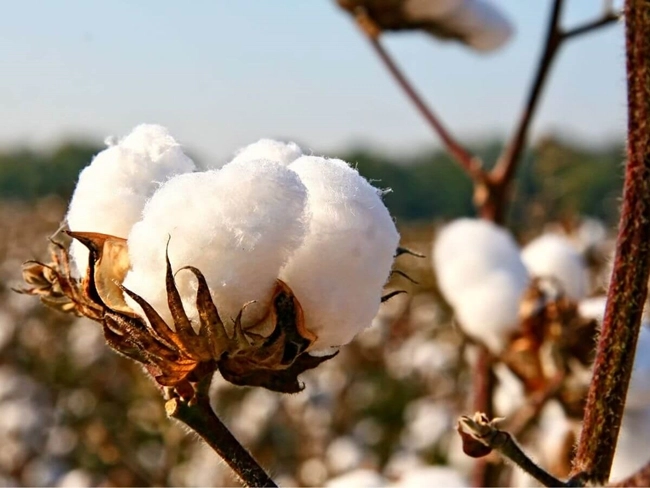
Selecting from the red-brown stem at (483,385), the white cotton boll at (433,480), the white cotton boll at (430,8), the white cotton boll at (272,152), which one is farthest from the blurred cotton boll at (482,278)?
the white cotton boll at (272,152)

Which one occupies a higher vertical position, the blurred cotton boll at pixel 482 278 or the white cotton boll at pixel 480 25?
the white cotton boll at pixel 480 25

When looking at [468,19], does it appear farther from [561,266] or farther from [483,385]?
[483,385]

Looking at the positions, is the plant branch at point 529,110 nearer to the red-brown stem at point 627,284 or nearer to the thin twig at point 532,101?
the thin twig at point 532,101

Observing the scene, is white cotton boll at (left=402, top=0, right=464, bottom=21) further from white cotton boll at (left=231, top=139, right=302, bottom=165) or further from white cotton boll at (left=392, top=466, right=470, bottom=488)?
white cotton boll at (left=231, top=139, right=302, bottom=165)

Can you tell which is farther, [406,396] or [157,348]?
[406,396]

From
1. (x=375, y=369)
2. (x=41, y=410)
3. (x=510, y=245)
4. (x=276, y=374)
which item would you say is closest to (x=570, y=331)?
(x=510, y=245)

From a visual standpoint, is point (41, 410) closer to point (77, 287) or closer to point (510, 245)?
point (510, 245)

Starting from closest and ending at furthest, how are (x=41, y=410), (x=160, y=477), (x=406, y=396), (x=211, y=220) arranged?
(x=211, y=220)
(x=160, y=477)
(x=41, y=410)
(x=406, y=396)

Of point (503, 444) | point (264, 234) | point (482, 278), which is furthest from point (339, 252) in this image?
point (482, 278)
